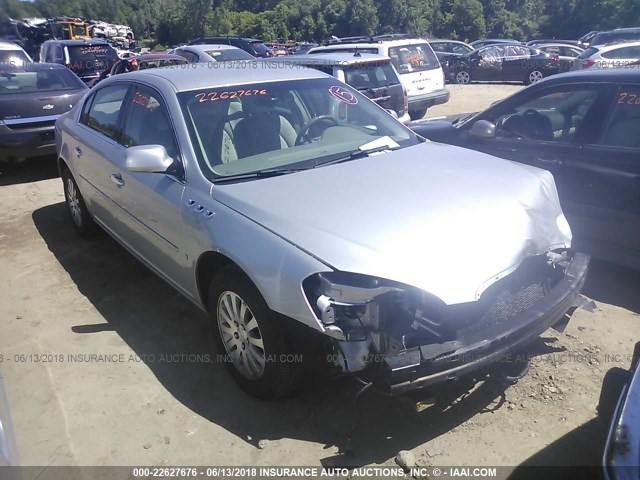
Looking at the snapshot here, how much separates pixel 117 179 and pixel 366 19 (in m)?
55.3

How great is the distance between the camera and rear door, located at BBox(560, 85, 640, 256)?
3.94 metres

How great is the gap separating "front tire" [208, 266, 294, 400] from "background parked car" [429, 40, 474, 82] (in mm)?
18606

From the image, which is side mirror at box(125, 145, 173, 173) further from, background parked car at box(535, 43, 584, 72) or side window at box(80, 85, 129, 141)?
background parked car at box(535, 43, 584, 72)

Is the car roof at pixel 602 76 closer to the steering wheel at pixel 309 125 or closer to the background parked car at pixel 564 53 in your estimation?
the steering wheel at pixel 309 125

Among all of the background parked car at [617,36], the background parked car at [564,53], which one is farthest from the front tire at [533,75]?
the background parked car at [617,36]

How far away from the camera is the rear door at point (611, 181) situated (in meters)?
3.94

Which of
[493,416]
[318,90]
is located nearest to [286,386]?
[493,416]

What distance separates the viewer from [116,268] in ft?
16.1

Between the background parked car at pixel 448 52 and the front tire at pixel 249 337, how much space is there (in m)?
18.6

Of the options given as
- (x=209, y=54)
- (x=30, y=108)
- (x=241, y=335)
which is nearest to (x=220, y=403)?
(x=241, y=335)

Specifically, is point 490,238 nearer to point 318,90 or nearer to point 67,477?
point 318,90

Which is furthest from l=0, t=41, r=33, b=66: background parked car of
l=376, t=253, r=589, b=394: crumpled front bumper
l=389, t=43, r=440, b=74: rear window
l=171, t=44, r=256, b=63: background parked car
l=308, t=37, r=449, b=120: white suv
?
l=376, t=253, r=589, b=394: crumpled front bumper

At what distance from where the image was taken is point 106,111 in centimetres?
465

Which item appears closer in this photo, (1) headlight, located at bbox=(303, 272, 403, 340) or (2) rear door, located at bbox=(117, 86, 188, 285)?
(1) headlight, located at bbox=(303, 272, 403, 340)
